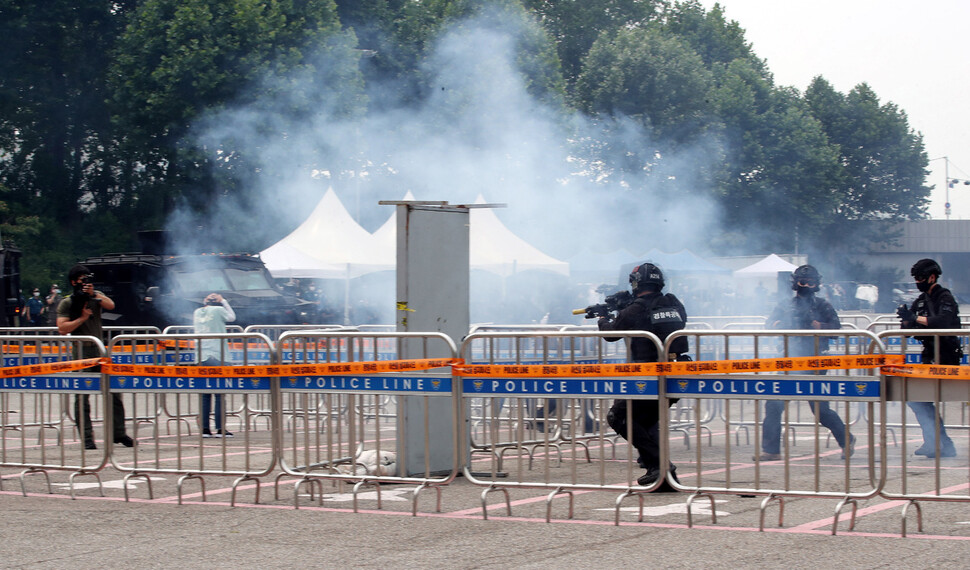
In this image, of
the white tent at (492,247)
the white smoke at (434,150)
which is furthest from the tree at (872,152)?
the white tent at (492,247)

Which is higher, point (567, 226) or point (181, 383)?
point (567, 226)

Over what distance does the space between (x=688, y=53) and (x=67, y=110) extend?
24.0 metres

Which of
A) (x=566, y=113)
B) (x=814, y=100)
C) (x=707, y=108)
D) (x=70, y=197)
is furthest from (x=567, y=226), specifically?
(x=814, y=100)

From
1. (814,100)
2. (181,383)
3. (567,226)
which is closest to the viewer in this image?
(181,383)

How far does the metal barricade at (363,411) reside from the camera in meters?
7.29

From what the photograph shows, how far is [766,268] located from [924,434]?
29.1 metres

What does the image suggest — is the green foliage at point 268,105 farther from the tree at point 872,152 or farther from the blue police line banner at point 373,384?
the blue police line banner at point 373,384

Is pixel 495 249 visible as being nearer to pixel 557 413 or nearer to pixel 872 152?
pixel 557 413

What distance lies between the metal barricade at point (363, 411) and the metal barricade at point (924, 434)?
2632 millimetres

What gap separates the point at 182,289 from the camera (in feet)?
69.9

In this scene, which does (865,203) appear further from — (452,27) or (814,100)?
(452,27)

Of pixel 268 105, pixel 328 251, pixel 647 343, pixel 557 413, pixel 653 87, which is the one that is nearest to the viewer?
pixel 647 343

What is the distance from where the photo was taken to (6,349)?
9.23m

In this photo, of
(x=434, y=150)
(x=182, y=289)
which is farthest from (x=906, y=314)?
(x=434, y=150)
